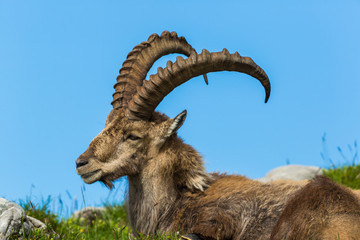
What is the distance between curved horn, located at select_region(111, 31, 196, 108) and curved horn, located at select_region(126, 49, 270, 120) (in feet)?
2.56

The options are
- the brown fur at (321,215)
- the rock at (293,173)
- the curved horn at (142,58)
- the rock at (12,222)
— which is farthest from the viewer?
the rock at (293,173)

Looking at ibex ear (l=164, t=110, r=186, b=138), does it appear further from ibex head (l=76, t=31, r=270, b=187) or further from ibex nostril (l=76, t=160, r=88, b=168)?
ibex nostril (l=76, t=160, r=88, b=168)

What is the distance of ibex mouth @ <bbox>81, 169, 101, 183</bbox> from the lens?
738 cm

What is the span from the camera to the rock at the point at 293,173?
15.2m

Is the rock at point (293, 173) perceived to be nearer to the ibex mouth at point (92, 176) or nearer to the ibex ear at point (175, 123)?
the ibex ear at point (175, 123)

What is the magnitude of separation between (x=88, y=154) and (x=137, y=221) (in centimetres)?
143

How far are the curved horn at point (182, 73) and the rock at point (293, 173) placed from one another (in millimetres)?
8081

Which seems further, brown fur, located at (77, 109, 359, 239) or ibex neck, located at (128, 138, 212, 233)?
ibex neck, located at (128, 138, 212, 233)

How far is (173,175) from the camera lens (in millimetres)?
7660

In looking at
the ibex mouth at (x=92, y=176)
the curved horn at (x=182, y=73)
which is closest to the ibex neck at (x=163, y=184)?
the ibex mouth at (x=92, y=176)

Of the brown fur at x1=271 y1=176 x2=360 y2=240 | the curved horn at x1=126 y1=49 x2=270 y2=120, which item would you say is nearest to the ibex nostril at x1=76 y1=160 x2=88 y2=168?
the curved horn at x1=126 y1=49 x2=270 y2=120

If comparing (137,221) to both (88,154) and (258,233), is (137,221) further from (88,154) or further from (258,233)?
(258,233)

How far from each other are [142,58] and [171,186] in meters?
2.53

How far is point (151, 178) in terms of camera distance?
7.56 m
